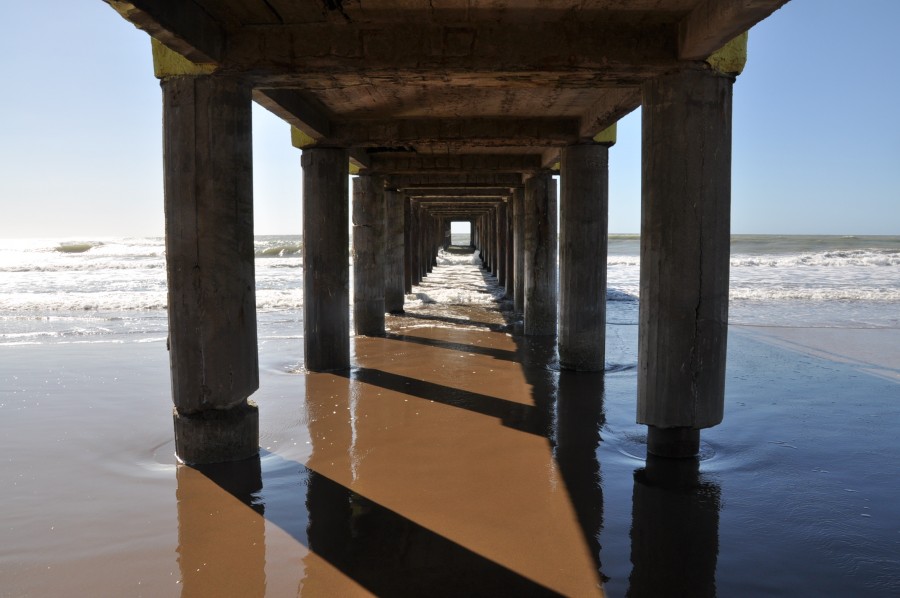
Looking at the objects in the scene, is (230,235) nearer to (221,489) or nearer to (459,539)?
(221,489)

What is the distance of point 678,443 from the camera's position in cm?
525

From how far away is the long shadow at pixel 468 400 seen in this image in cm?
626

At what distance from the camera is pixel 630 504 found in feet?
14.2

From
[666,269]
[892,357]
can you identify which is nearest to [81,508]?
A: [666,269]

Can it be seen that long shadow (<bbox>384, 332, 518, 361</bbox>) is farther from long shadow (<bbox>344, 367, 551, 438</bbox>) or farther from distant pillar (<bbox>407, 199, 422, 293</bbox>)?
distant pillar (<bbox>407, 199, 422, 293</bbox>)

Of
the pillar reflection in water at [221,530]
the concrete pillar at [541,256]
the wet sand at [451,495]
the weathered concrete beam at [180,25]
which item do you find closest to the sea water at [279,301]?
the wet sand at [451,495]

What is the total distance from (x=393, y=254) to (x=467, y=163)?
4684mm

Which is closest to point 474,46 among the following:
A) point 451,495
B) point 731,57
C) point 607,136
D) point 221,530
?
point 731,57

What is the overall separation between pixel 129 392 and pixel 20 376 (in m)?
1.96

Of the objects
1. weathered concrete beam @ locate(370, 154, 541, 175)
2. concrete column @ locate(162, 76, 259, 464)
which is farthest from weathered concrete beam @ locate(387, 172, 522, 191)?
concrete column @ locate(162, 76, 259, 464)

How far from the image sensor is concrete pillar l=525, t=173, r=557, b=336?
39.0ft

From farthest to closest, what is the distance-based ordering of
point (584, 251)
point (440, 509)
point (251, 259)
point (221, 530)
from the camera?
1. point (584, 251)
2. point (251, 259)
3. point (440, 509)
4. point (221, 530)

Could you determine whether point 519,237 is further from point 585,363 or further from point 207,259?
point 207,259

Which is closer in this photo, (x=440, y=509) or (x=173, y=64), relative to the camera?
(x=440, y=509)
